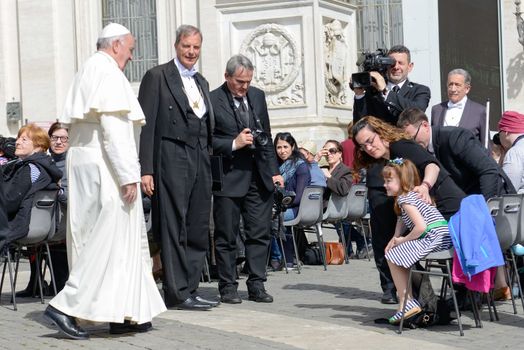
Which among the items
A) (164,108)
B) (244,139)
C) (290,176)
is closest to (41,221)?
(164,108)

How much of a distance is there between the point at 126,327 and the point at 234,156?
244 centimetres

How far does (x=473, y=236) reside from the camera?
29.1 ft

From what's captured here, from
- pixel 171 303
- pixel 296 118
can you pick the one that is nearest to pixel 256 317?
pixel 171 303

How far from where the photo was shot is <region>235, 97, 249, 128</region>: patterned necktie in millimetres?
10711

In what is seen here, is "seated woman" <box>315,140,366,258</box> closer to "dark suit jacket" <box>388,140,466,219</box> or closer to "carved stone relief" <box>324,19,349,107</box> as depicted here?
"carved stone relief" <box>324,19,349,107</box>

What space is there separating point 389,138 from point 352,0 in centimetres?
1493

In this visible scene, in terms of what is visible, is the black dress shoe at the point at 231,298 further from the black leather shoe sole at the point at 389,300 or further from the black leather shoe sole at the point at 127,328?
the black leather shoe sole at the point at 127,328

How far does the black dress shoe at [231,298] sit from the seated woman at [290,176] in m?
3.50

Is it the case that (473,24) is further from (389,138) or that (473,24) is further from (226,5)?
(389,138)

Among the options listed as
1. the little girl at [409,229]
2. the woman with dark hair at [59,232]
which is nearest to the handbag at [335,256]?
the woman with dark hair at [59,232]

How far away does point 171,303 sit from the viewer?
981cm

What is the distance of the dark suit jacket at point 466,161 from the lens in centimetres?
953

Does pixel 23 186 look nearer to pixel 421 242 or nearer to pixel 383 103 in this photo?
pixel 383 103

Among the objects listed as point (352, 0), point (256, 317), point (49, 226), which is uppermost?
point (352, 0)
